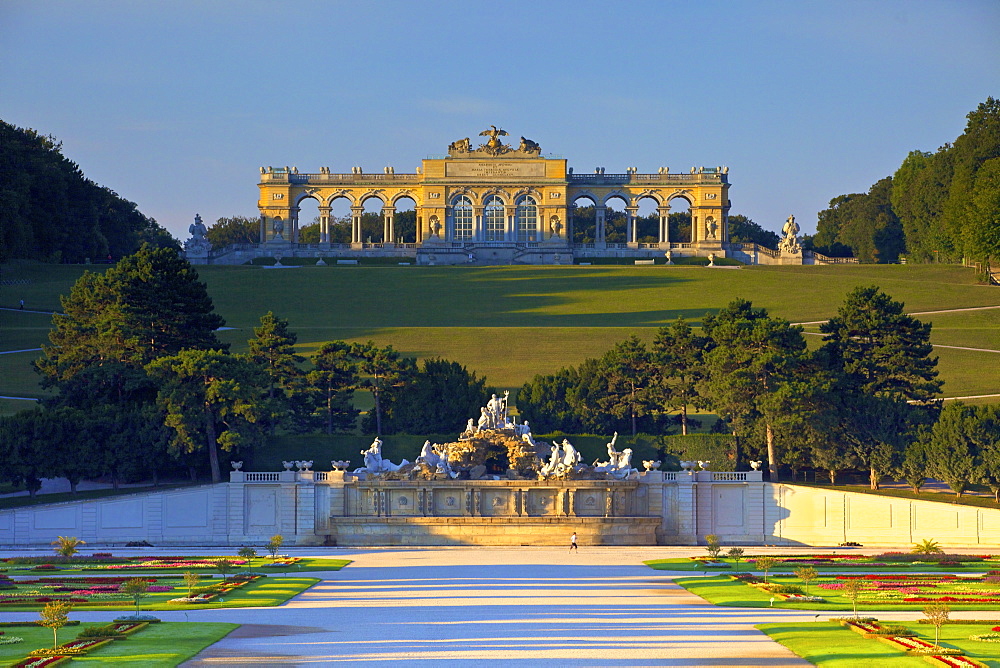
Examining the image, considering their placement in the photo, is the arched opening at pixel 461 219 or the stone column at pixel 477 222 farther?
the arched opening at pixel 461 219

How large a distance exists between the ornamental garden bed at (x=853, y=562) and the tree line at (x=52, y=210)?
5333cm

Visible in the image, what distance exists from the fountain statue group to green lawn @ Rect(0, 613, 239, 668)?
77.0 ft

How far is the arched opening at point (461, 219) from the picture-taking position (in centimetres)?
12450

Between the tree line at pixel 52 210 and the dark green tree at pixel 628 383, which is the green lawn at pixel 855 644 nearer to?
the dark green tree at pixel 628 383

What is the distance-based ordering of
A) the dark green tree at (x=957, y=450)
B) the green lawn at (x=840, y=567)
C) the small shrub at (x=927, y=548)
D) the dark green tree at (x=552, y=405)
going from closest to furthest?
the green lawn at (x=840, y=567), the small shrub at (x=927, y=548), the dark green tree at (x=957, y=450), the dark green tree at (x=552, y=405)

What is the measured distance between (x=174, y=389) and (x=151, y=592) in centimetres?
2119

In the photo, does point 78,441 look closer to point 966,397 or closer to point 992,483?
point 992,483

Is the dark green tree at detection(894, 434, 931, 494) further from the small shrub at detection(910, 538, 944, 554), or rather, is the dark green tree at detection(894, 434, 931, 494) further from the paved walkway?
the paved walkway

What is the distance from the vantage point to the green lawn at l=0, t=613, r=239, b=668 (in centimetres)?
2511

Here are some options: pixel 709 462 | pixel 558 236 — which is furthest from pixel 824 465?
pixel 558 236

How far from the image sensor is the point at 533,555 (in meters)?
47.2

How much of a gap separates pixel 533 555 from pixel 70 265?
6085 cm

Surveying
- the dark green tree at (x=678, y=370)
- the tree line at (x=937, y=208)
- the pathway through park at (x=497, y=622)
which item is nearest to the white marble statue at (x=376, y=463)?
the pathway through park at (x=497, y=622)

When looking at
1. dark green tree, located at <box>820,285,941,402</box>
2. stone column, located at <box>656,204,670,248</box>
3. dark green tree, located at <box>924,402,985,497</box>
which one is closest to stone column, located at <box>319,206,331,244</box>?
stone column, located at <box>656,204,670,248</box>
